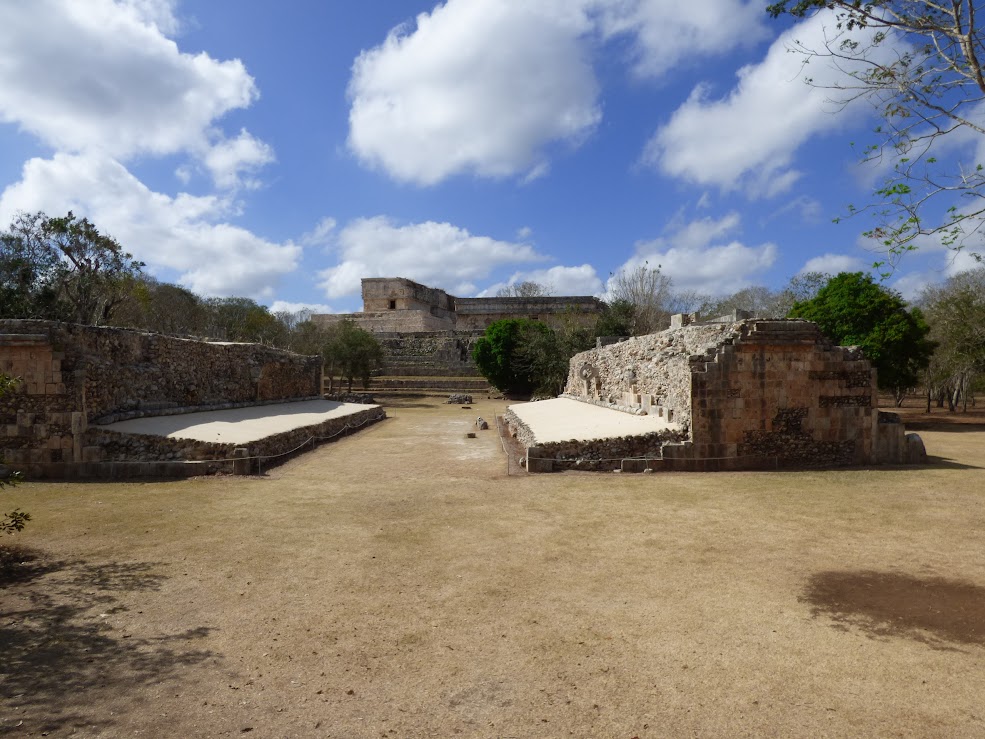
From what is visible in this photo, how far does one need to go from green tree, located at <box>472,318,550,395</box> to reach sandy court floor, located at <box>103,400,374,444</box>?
46.0ft

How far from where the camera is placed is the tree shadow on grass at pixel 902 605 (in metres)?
3.47

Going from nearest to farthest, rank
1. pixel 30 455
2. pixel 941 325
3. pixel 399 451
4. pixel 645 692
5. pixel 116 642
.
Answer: pixel 645 692, pixel 116 642, pixel 30 455, pixel 399 451, pixel 941 325

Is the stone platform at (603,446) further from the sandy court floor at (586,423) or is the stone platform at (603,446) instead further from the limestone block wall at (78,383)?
the limestone block wall at (78,383)

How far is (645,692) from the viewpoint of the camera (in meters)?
2.89

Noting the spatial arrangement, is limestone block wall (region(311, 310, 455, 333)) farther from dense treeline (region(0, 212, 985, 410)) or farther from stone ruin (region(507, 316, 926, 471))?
stone ruin (region(507, 316, 926, 471))

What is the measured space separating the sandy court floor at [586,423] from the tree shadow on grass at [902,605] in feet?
16.3

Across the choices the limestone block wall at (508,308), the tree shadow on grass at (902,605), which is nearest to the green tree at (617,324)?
the limestone block wall at (508,308)

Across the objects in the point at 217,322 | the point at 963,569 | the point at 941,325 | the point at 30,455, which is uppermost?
the point at 217,322

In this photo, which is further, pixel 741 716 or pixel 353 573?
pixel 353 573

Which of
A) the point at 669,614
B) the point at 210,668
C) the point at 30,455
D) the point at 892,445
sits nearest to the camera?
the point at 210,668

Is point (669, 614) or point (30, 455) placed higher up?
point (30, 455)

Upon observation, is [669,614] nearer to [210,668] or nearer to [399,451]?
[210,668]

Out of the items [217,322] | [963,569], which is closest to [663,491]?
[963,569]

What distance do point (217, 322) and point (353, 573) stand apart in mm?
31623
